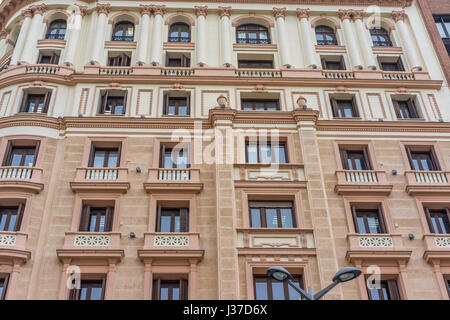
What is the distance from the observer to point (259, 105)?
3344 centimetres

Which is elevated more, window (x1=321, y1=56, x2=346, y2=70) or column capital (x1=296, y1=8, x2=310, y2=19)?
column capital (x1=296, y1=8, x2=310, y2=19)

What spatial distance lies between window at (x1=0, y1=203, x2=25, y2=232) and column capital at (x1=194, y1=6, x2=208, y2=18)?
18.5 metres

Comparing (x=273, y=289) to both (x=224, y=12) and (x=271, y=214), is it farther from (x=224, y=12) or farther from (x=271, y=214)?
(x=224, y=12)

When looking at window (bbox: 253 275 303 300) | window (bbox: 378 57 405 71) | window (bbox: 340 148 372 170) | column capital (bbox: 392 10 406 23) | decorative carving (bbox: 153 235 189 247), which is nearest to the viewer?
window (bbox: 253 275 303 300)

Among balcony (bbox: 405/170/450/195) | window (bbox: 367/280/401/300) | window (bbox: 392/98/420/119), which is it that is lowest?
window (bbox: 367/280/401/300)

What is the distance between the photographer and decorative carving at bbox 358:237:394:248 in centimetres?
2609

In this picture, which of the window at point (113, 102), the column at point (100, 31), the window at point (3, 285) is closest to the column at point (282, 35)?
the window at point (113, 102)

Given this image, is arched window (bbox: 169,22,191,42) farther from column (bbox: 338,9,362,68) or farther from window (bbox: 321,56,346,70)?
column (bbox: 338,9,362,68)

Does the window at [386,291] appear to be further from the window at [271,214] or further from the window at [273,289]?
the window at [271,214]

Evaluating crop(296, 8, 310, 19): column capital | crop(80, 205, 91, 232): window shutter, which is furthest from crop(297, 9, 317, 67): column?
crop(80, 205, 91, 232): window shutter

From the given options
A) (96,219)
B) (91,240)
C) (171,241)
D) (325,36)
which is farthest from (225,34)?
(91,240)

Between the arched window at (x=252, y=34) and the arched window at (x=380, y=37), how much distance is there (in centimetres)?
727

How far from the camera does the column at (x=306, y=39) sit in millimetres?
35656
